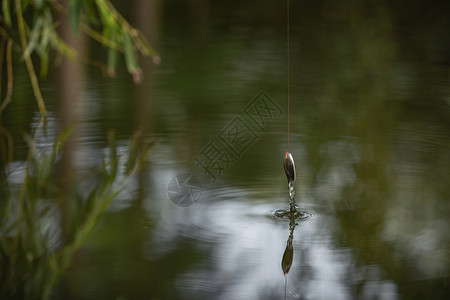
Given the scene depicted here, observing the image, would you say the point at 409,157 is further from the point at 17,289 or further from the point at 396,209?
the point at 17,289

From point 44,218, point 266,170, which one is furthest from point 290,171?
point 44,218

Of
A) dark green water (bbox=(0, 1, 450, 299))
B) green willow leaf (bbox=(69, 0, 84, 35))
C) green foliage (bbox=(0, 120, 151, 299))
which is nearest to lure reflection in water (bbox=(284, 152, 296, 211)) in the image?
dark green water (bbox=(0, 1, 450, 299))

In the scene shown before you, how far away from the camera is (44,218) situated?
9.58 ft

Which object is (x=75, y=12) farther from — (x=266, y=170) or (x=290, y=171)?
(x=266, y=170)

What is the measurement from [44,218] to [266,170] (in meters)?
1.09

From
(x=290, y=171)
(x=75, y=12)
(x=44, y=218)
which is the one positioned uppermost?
(x=75, y=12)

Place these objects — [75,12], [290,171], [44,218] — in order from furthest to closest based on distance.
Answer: [290,171] < [44,218] < [75,12]

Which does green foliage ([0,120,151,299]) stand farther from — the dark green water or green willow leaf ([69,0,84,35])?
green willow leaf ([69,0,84,35])

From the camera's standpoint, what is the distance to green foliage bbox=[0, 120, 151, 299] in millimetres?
2416

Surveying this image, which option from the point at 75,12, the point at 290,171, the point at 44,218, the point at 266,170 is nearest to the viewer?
the point at 75,12

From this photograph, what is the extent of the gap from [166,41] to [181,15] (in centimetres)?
204

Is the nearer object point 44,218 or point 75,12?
point 75,12

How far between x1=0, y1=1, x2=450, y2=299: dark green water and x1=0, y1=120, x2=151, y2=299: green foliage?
0.04 m

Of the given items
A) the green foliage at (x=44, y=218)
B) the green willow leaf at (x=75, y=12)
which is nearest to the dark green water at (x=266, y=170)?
the green foliage at (x=44, y=218)
